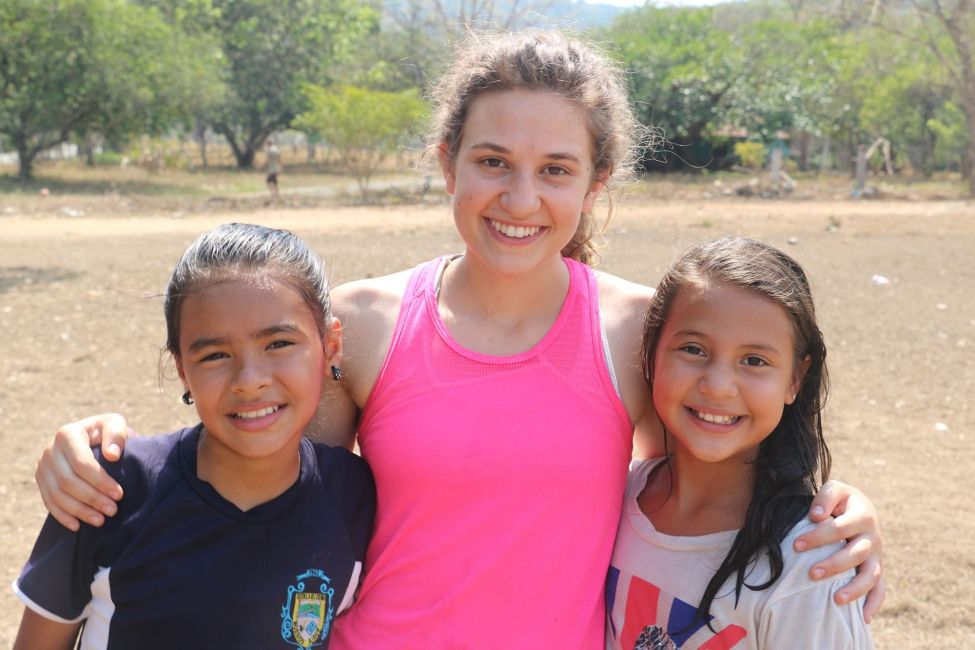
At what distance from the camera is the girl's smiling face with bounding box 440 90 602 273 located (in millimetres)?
1918

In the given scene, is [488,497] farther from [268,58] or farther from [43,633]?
[268,58]

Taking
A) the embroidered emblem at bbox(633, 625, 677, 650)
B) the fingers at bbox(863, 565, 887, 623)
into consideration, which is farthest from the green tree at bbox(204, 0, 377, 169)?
the fingers at bbox(863, 565, 887, 623)

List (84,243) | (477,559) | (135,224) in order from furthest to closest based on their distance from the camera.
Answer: (135,224) → (84,243) → (477,559)

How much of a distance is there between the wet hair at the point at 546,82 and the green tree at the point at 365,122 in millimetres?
15802

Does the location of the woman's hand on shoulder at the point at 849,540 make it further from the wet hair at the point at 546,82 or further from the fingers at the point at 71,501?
the fingers at the point at 71,501

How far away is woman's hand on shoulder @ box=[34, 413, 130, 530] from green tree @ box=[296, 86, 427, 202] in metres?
16.2

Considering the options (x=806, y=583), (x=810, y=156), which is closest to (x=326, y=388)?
(x=806, y=583)

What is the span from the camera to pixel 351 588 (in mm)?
1831

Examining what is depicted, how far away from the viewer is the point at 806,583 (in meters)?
1.65

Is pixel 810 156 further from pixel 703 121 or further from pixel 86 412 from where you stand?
pixel 86 412

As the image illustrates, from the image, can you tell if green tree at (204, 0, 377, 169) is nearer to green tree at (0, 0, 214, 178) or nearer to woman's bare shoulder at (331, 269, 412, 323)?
green tree at (0, 0, 214, 178)

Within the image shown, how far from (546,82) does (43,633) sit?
4.59ft

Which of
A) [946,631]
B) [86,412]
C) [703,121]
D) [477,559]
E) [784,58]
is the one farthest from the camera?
[784,58]

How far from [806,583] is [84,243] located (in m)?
11.3
